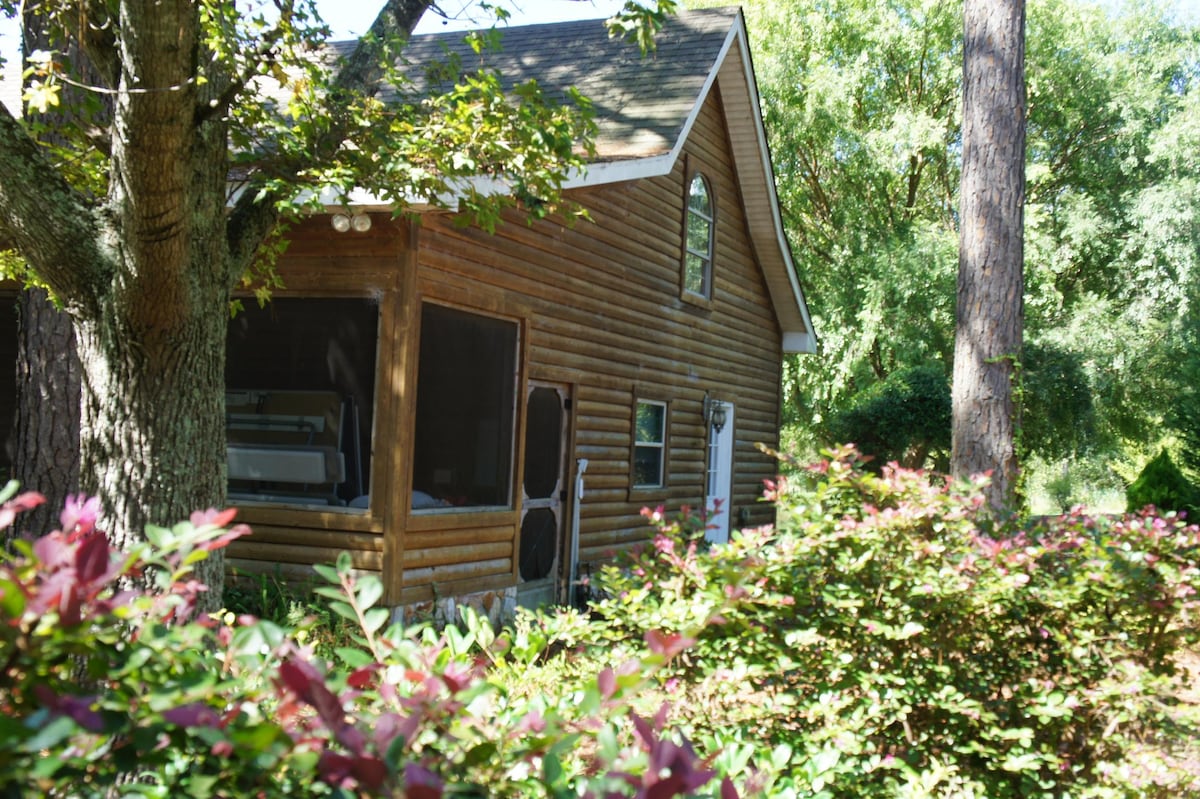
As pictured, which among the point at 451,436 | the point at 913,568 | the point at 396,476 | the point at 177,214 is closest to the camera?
the point at 913,568

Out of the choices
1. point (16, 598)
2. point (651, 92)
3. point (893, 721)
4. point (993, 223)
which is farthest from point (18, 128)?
point (651, 92)

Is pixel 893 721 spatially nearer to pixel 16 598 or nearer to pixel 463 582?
pixel 16 598

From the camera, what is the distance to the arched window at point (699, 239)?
13734 mm

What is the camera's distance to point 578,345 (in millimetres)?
10969

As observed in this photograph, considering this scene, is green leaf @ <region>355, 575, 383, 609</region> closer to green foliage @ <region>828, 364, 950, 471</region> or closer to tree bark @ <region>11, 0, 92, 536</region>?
tree bark @ <region>11, 0, 92, 536</region>

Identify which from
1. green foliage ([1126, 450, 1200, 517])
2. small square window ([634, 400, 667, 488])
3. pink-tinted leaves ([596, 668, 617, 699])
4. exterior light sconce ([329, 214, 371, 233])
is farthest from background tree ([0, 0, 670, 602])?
green foliage ([1126, 450, 1200, 517])

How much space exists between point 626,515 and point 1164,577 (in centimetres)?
790

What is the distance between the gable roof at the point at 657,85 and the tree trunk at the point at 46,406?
4141mm

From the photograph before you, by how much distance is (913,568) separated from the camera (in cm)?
452

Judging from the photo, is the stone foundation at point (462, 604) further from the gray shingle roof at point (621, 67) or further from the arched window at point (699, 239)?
the arched window at point (699, 239)

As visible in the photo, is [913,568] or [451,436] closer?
[913,568]

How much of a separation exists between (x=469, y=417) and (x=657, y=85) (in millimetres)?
4469

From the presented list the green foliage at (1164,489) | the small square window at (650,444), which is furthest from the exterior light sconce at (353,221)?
the green foliage at (1164,489)

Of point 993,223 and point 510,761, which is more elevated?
point 993,223
